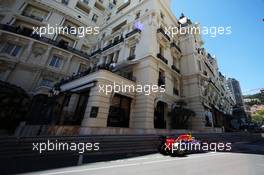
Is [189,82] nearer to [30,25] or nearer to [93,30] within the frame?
[93,30]

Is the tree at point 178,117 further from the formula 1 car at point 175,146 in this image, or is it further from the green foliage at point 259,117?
the green foliage at point 259,117

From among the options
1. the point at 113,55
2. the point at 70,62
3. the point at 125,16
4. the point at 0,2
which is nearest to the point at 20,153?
the point at 113,55

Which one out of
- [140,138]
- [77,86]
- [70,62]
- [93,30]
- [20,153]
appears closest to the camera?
[20,153]

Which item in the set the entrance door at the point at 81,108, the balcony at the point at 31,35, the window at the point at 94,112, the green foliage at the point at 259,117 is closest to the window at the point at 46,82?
the balcony at the point at 31,35

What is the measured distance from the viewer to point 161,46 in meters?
19.3

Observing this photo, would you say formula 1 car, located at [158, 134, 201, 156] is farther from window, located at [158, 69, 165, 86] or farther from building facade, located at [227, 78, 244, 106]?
building facade, located at [227, 78, 244, 106]

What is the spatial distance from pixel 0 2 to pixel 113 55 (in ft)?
63.4

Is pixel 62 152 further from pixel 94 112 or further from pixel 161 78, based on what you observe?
pixel 161 78

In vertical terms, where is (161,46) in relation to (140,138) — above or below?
above

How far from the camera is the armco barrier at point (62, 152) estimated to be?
525 centimetres

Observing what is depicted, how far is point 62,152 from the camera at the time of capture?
6480 millimetres

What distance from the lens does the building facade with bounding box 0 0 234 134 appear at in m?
13.6

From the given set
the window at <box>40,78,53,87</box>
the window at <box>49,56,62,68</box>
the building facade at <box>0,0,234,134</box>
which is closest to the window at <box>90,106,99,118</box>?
the building facade at <box>0,0,234,134</box>

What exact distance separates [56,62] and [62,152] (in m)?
19.0
